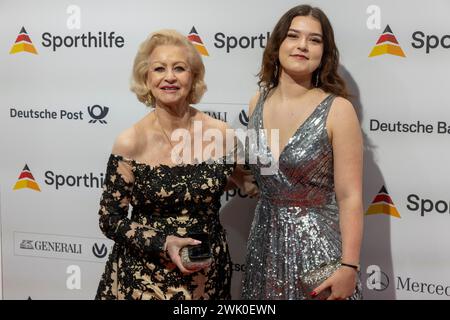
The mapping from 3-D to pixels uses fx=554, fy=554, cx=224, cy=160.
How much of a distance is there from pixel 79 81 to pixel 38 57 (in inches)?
9.4

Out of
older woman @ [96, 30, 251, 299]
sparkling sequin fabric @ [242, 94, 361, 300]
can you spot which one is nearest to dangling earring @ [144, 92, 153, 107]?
older woman @ [96, 30, 251, 299]

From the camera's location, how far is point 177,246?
1779mm

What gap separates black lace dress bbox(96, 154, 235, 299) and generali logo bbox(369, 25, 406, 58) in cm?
83

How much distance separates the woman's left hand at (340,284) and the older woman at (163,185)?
1.30ft

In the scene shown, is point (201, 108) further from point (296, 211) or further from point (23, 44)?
point (23, 44)

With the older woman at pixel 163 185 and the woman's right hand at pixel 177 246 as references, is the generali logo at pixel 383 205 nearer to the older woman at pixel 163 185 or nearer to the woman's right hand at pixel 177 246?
the older woman at pixel 163 185

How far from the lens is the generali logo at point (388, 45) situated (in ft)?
7.31

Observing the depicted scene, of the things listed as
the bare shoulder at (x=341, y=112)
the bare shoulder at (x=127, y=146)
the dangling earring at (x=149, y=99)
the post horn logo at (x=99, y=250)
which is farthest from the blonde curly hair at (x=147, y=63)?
the post horn logo at (x=99, y=250)

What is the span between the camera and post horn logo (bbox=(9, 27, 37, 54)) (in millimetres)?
2652

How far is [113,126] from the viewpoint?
8.54 feet

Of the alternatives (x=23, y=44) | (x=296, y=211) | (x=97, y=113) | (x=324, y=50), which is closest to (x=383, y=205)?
(x=296, y=211)

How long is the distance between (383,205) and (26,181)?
67.9 inches
